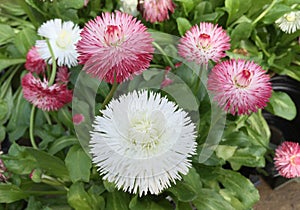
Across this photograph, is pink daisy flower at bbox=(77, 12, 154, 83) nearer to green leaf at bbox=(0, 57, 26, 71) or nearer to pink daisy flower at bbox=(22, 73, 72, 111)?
pink daisy flower at bbox=(22, 73, 72, 111)

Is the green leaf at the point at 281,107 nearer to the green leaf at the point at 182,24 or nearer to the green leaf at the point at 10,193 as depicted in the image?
the green leaf at the point at 182,24

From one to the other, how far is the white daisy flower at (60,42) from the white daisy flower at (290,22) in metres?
0.43

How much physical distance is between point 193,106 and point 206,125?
0.10m

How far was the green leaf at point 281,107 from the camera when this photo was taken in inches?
38.3

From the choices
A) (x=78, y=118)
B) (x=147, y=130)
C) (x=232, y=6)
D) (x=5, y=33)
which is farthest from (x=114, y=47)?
(x=5, y=33)

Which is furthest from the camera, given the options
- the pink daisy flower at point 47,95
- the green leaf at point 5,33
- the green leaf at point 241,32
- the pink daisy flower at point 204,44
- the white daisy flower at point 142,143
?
the green leaf at point 5,33

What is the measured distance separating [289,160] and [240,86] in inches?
11.9

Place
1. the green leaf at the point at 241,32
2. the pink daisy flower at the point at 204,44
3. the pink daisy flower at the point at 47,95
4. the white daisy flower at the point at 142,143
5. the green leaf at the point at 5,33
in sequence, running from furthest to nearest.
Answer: the green leaf at the point at 5,33 → the green leaf at the point at 241,32 → the pink daisy flower at the point at 47,95 → the pink daisy flower at the point at 204,44 → the white daisy flower at the point at 142,143

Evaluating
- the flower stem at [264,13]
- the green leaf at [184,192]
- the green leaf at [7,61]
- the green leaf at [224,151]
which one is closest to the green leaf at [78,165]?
the green leaf at [184,192]

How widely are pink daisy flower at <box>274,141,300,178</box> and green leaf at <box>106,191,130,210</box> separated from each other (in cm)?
33

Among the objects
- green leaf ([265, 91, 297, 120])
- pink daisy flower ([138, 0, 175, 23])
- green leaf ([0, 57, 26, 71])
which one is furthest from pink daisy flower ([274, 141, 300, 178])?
green leaf ([0, 57, 26, 71])

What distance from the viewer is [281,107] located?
985mm

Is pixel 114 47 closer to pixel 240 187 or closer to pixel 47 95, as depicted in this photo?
pixel 47 95

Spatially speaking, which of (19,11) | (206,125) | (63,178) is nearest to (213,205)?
(206,125)
